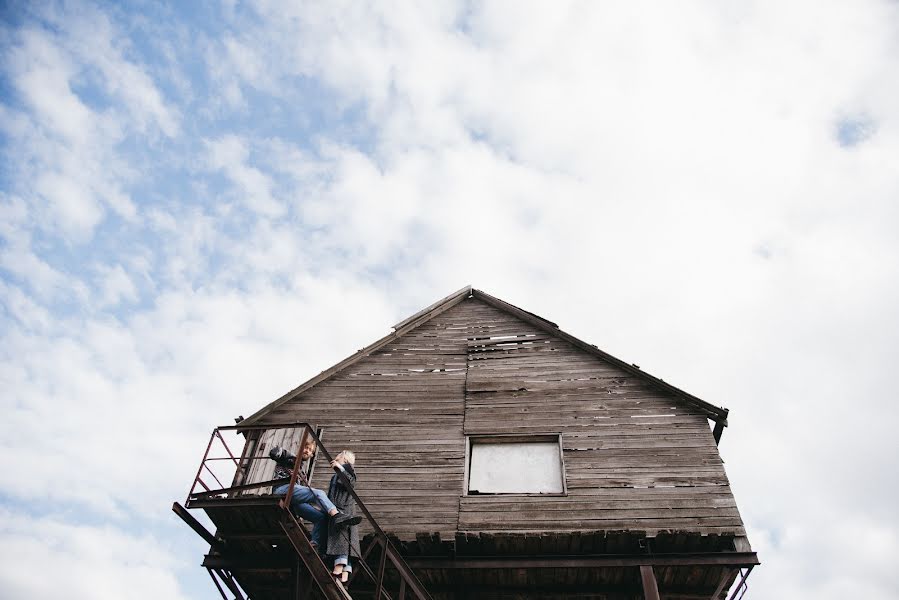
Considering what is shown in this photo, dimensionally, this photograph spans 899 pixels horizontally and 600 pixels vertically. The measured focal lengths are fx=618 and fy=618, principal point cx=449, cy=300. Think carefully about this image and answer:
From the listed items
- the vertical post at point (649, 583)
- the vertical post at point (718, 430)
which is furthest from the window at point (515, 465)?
the vertical post at point (718, 430)

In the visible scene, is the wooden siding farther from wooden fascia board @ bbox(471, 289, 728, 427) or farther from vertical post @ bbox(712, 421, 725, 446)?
vertical post @ bbox(712, 421, 725, 446)

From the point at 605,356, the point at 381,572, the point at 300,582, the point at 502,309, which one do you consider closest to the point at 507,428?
the point at 605,356

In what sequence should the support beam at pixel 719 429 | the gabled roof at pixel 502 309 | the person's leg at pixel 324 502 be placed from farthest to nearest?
the gabled roof at pixel 502 309
the support beam at pixel 719 429
the person's leg at pixel 324 502

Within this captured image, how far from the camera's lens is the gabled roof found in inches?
451

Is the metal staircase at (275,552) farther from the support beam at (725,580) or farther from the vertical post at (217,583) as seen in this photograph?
the support beam at (725,580)

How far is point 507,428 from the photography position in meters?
11.7

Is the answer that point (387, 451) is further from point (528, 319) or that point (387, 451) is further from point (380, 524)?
point (528, 319)

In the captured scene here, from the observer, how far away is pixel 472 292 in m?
14.9

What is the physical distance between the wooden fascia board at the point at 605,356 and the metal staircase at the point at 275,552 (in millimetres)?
5643

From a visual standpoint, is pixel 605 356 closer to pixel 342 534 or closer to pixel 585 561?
pixel 585 561

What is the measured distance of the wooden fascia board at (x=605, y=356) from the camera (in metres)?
11.3

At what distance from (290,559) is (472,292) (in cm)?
741

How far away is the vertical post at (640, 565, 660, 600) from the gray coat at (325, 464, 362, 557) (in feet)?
13.9

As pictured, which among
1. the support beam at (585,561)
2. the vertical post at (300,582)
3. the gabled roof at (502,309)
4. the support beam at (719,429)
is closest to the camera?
the vertical post at (300,582)
